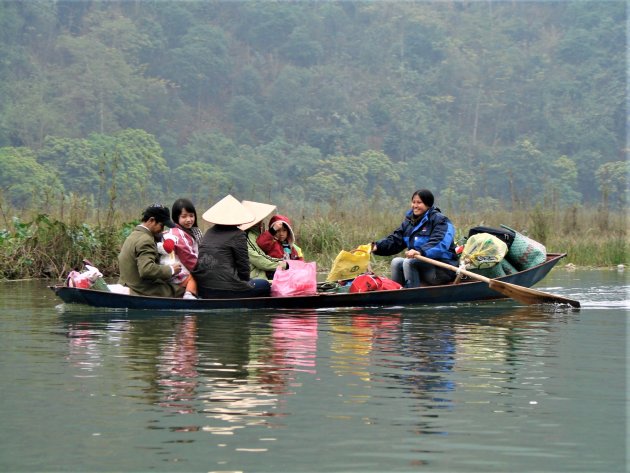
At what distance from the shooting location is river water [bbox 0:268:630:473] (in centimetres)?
597

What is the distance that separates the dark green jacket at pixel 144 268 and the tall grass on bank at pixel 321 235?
3542mm

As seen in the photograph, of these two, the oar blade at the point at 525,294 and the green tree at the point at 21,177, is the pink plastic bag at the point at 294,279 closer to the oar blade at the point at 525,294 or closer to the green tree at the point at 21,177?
the oar blade at the point at 525,294

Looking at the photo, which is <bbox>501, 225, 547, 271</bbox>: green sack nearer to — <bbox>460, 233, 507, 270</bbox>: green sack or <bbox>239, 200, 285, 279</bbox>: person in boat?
<bbox>460, 233, 507, 270</bbox>: green sack

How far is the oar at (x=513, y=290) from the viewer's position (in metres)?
12.0

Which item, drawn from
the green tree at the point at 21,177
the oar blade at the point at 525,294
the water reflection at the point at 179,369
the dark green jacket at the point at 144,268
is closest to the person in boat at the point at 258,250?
the dark green jacket at the point at 144,268

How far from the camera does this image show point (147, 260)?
10875mm

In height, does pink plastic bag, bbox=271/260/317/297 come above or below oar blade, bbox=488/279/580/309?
above

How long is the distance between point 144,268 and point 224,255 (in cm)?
78

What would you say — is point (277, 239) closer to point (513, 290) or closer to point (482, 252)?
point (482, 252)

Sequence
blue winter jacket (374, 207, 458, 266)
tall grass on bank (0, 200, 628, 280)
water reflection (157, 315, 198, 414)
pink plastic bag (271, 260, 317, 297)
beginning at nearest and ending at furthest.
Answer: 1. water reflection (157, 315, 198, 414)
2. pink plastic bag (271, 260, 317, 297)
3. blue winter jacket (374, 207, 458, 266)
4. tall grass on bank (0, 200, 628, 280)

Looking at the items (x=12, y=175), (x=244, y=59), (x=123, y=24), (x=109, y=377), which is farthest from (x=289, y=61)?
(x=109, y=377)

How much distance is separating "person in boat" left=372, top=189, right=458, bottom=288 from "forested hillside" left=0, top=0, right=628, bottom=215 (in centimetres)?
3036

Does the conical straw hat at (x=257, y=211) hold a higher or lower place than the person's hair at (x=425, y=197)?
lower

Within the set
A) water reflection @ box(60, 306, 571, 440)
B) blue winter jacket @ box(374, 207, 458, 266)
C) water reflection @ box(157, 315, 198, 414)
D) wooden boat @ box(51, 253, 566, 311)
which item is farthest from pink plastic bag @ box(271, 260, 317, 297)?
water reflection @ box(157, 315, 198, 414)
